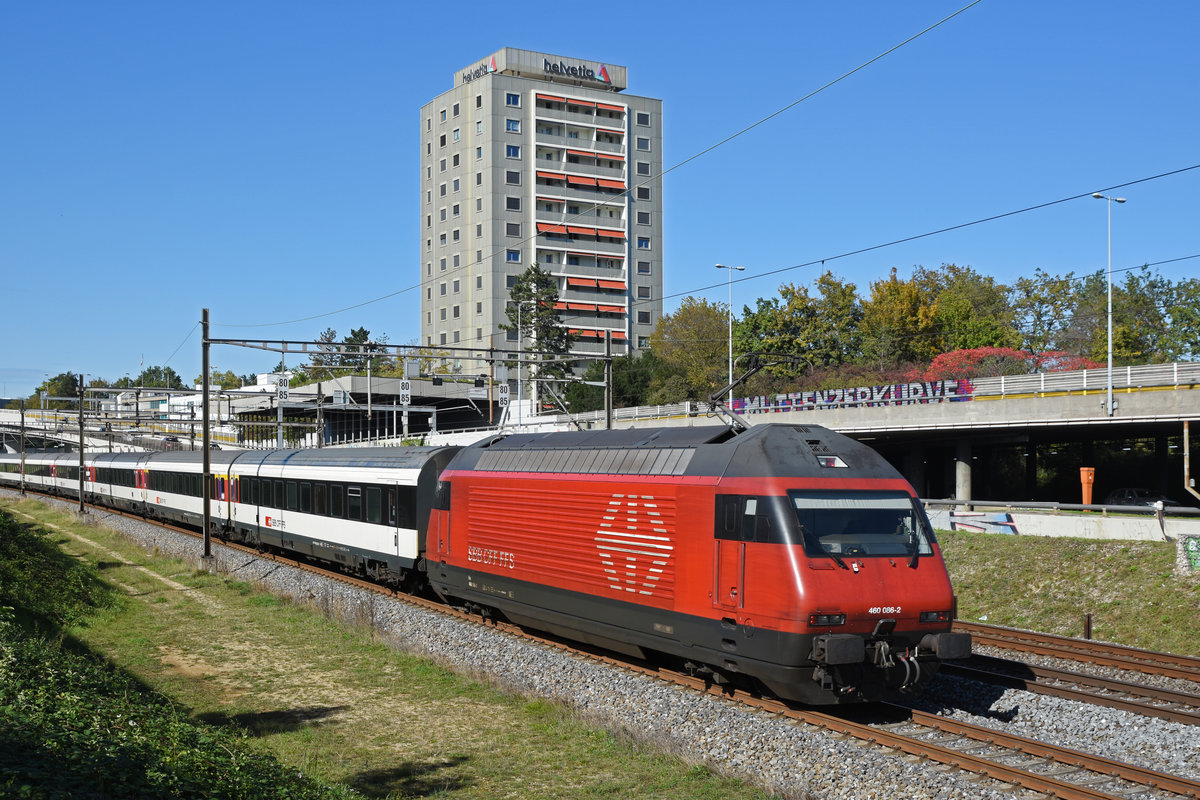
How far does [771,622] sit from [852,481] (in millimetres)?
2334

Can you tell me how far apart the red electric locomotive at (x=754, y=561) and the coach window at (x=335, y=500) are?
39.7 feet

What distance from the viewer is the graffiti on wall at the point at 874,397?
40.6 meters

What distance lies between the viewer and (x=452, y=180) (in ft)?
365

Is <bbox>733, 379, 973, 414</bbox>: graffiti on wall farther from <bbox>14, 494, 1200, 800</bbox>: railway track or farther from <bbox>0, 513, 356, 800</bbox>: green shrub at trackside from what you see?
<bbox>0, 513, 356, 800</bbox>: green shrub at trackside

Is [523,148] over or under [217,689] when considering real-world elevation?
over

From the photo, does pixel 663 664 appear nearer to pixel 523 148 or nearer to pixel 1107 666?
pixel 1107 666

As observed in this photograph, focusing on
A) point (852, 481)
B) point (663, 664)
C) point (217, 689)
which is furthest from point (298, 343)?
point (852, 481)

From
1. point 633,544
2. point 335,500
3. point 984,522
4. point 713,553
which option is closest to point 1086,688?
point 713,553

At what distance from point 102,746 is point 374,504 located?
1726 centimetres

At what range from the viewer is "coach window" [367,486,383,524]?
25344 mm

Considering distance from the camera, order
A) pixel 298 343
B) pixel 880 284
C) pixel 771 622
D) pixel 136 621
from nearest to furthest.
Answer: pixel 771 622 → pixel 136 621 → pixel 298 343 → pixel 880 284

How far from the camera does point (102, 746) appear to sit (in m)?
8.53

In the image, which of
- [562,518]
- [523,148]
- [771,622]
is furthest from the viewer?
[523,148]

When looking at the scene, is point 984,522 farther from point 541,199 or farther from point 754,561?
point 541,199
